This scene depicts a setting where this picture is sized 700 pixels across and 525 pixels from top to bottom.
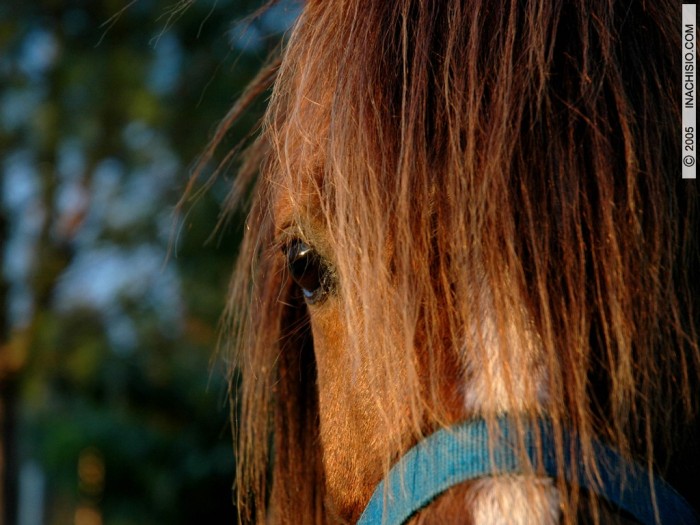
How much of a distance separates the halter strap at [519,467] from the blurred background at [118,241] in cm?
353

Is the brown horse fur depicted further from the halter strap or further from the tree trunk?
the tree trunk

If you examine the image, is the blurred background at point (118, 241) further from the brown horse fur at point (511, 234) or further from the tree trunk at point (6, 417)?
the brown horse fur at point (511, 234)

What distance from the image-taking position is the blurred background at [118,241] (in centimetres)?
473

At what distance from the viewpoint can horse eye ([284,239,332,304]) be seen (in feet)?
4.18

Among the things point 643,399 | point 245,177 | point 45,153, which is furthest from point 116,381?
point 643,399

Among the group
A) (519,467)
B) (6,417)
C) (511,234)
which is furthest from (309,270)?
(6,417)

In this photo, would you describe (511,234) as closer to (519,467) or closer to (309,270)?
(519,467)

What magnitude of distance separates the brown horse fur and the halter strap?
2cm

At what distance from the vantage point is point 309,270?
130cm

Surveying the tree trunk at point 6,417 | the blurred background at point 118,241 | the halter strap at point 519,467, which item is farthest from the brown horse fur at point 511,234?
the tree trunk at point 6,417

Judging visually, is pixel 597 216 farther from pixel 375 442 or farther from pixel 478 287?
pixel 375 442

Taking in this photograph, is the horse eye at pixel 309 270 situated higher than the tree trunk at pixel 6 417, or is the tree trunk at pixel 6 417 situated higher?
the horse eye at pixel 309 270

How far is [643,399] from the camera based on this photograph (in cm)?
94

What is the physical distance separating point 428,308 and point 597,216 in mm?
258
